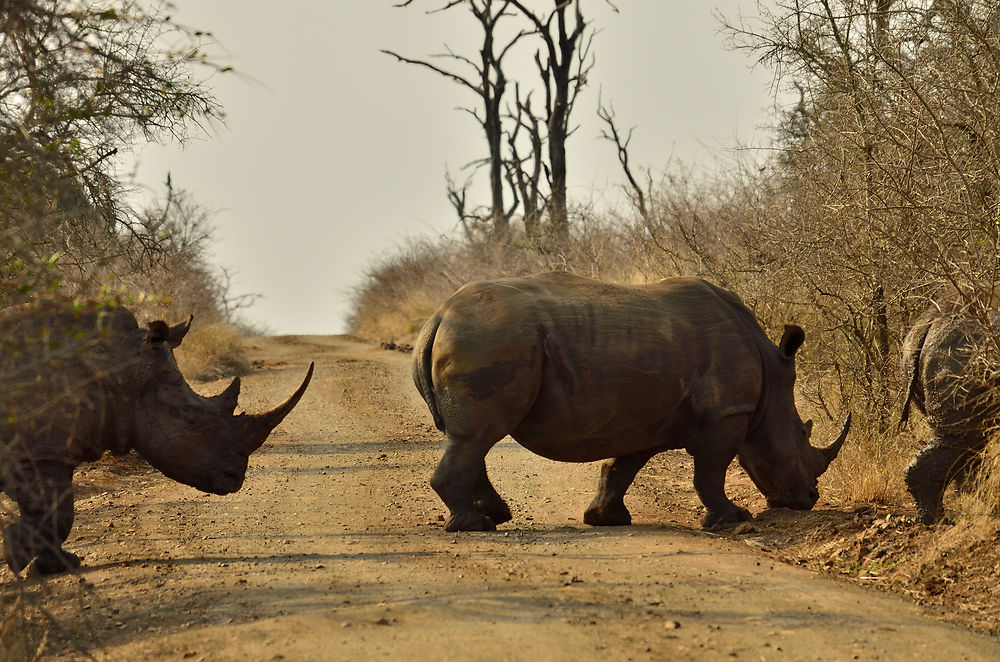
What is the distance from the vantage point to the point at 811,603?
564 centimetres

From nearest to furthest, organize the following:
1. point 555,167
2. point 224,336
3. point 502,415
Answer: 1. point 502,415
2. point 224,336
3. point 555,167

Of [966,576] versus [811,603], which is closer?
[811,603]

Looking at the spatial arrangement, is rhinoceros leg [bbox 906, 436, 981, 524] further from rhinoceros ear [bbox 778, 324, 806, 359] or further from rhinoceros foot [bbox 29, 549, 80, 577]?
rhinoceros foot [bbox 29, 549, 80, 577]

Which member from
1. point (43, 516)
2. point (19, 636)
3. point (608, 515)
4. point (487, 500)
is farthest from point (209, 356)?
point (19, 636)

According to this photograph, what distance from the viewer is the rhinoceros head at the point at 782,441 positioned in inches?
317

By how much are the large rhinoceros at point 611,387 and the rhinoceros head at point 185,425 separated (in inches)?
43.2

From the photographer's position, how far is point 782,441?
805 cm

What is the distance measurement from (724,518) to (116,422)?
3913mm

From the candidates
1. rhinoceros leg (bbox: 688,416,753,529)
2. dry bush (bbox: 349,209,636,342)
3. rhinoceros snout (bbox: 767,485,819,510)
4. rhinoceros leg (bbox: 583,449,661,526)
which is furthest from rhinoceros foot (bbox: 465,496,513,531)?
dry bush (bbox: 349,209,636,342)

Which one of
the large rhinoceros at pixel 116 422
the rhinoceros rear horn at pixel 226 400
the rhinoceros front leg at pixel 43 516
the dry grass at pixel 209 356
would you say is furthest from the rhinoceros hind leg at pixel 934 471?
the dry grass at pixel 209 356

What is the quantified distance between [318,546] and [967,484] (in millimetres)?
3901

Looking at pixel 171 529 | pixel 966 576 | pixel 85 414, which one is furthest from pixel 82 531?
pixel 966 576

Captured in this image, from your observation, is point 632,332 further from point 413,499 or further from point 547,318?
point 413,499

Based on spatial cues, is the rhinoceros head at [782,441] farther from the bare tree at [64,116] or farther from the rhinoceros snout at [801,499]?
the bare tree at [64,116]
